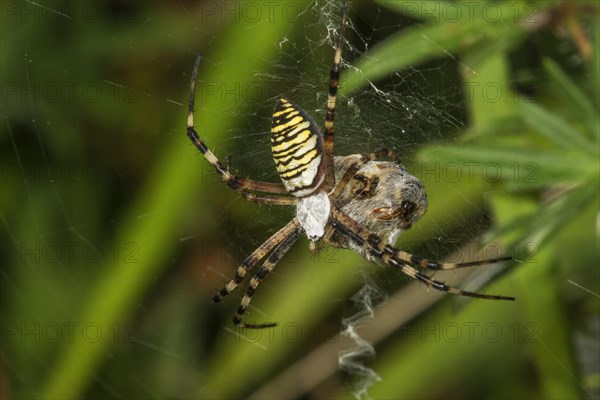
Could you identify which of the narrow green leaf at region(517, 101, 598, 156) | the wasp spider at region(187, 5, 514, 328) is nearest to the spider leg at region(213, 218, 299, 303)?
the wasp spider at region(187, 5, 514, 328)

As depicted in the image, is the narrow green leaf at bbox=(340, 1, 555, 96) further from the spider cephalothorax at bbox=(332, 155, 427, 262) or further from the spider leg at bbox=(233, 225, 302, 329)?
the spider leg at bbox=(233, 225, 302, 329)

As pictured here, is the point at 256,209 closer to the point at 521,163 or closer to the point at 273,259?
the point at 273,259

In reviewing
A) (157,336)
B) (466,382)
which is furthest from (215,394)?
(466,382)

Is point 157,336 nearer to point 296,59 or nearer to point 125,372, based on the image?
point 125,372

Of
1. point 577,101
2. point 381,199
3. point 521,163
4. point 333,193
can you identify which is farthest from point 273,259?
point 577,101

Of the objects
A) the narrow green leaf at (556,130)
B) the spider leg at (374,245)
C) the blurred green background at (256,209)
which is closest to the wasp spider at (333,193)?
the spider leg at (374,245)

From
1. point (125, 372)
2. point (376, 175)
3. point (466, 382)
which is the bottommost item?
point (125, 372)
